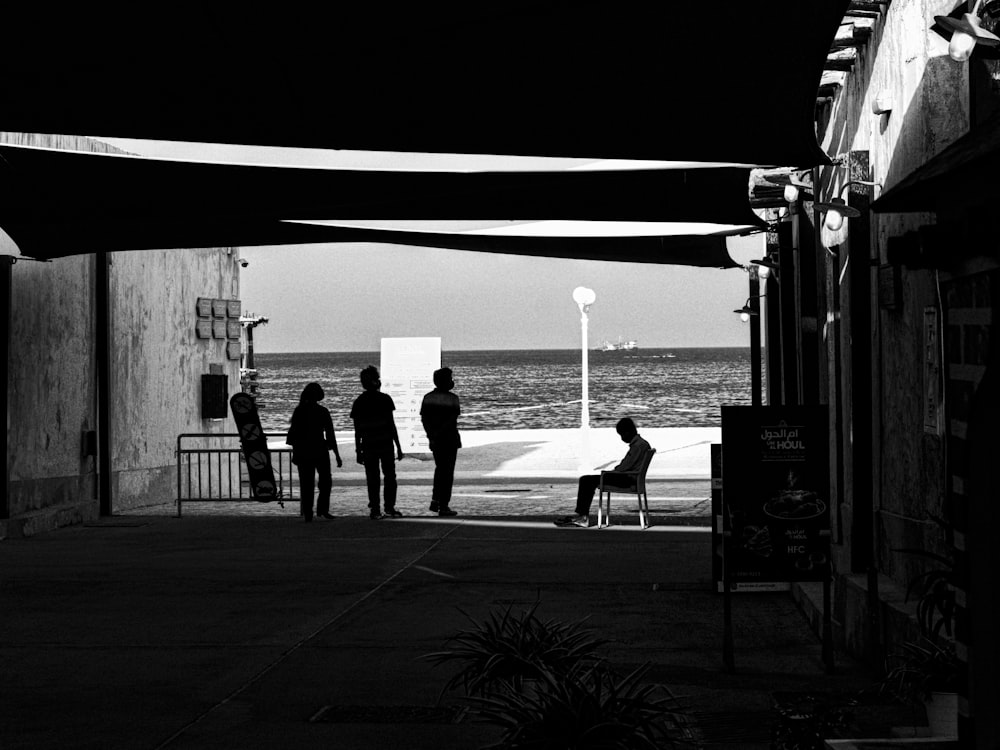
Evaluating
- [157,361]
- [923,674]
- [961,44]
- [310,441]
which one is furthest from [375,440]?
[961,44]

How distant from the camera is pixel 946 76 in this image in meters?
6.84

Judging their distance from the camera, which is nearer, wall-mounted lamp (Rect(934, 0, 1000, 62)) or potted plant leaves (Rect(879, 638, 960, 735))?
wall-mounted lamp (Rect(934, 0, 1000, 62))

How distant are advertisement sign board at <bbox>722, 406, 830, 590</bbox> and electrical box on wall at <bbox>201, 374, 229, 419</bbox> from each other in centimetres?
1300

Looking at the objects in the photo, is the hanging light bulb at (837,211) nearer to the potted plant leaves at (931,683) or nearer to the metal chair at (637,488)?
the potted plant leaves at (931,683)

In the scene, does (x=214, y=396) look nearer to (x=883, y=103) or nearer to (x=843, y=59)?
(x=843, y=59)

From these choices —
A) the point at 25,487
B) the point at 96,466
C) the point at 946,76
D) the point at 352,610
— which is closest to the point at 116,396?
the point at 96,466

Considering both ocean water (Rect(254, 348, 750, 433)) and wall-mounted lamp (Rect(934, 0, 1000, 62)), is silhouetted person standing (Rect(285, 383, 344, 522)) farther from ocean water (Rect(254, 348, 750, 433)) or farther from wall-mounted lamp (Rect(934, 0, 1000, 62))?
ocean water (Rect(254, 348, 750, 433))

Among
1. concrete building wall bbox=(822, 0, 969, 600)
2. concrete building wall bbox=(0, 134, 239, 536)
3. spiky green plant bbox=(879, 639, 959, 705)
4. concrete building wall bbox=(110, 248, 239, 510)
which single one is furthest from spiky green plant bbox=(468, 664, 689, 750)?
concrete building wall bbox=(110, 248, 239, 510)

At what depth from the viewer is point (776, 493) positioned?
26.8ft

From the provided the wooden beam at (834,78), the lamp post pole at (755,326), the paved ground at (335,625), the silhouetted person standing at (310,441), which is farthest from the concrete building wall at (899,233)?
the lamp post pole at (755,326)

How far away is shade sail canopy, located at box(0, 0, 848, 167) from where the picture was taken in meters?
6.24

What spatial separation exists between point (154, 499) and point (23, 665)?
1062cm

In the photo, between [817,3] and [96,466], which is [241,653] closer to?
[817,3]

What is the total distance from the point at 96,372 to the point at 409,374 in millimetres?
10897
